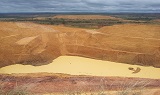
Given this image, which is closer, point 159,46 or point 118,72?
point 118,72

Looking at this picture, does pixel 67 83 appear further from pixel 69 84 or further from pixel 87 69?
pixel 87 69

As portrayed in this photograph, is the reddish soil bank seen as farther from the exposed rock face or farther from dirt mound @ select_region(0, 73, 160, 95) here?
the exposed rock face

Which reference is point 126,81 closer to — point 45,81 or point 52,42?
point 45,81

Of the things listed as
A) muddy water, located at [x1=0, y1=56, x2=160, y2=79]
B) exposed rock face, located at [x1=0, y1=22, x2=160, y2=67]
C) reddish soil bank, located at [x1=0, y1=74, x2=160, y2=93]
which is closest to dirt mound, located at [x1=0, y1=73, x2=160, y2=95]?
reddish soil bank, located at [x1=0, y1=74, x2=160, y2=93]

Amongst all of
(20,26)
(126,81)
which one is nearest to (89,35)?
(20,26)

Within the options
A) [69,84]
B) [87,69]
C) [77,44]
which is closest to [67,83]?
[69,84]
